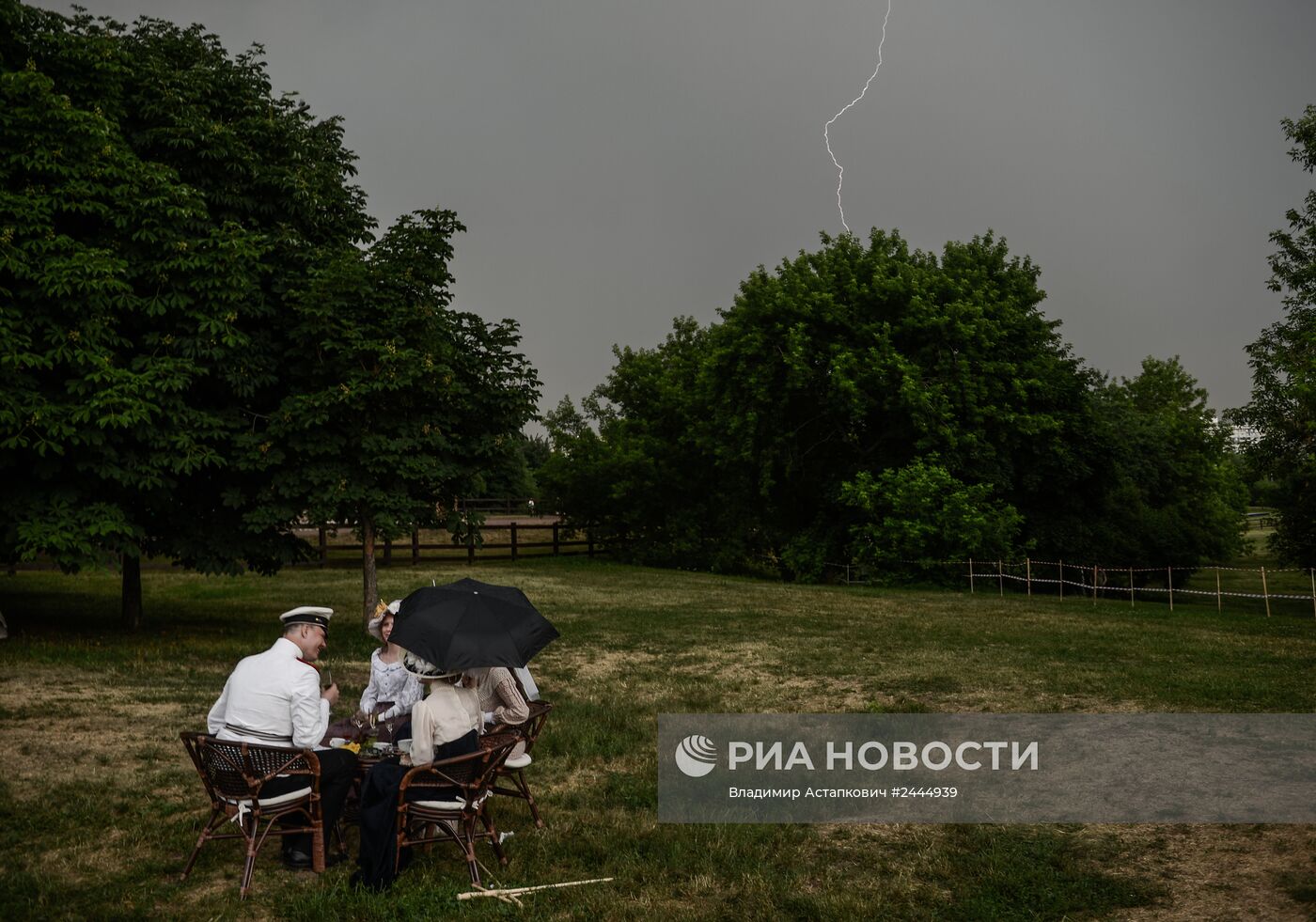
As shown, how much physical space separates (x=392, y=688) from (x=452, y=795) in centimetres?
181

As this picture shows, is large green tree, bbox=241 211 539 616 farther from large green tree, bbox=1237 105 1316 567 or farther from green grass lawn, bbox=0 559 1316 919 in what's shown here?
large green tree, bbox=1237 105 1316 567

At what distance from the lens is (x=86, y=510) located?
15727mm

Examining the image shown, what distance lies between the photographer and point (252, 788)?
6270 mm

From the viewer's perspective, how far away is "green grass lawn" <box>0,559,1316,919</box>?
6367 millimetres

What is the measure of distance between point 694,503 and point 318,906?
4477 cm

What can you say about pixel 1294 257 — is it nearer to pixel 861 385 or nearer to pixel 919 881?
pixel 861 385

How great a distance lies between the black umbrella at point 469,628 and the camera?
683 cm

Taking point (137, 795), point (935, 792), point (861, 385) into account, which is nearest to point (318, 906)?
point (137, 795)

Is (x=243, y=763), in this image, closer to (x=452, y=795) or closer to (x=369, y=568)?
(x=452, y=795)

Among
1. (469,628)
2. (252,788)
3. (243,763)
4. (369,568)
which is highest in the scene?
(469,628)

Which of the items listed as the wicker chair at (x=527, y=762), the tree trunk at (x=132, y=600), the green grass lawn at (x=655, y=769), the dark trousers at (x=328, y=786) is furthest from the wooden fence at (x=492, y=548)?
the dark trousers at (x=328, y=786)

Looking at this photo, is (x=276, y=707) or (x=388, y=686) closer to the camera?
(x=276, y=707)

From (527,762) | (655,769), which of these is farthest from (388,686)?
(655,769)

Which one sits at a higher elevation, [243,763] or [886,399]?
[886,399]
